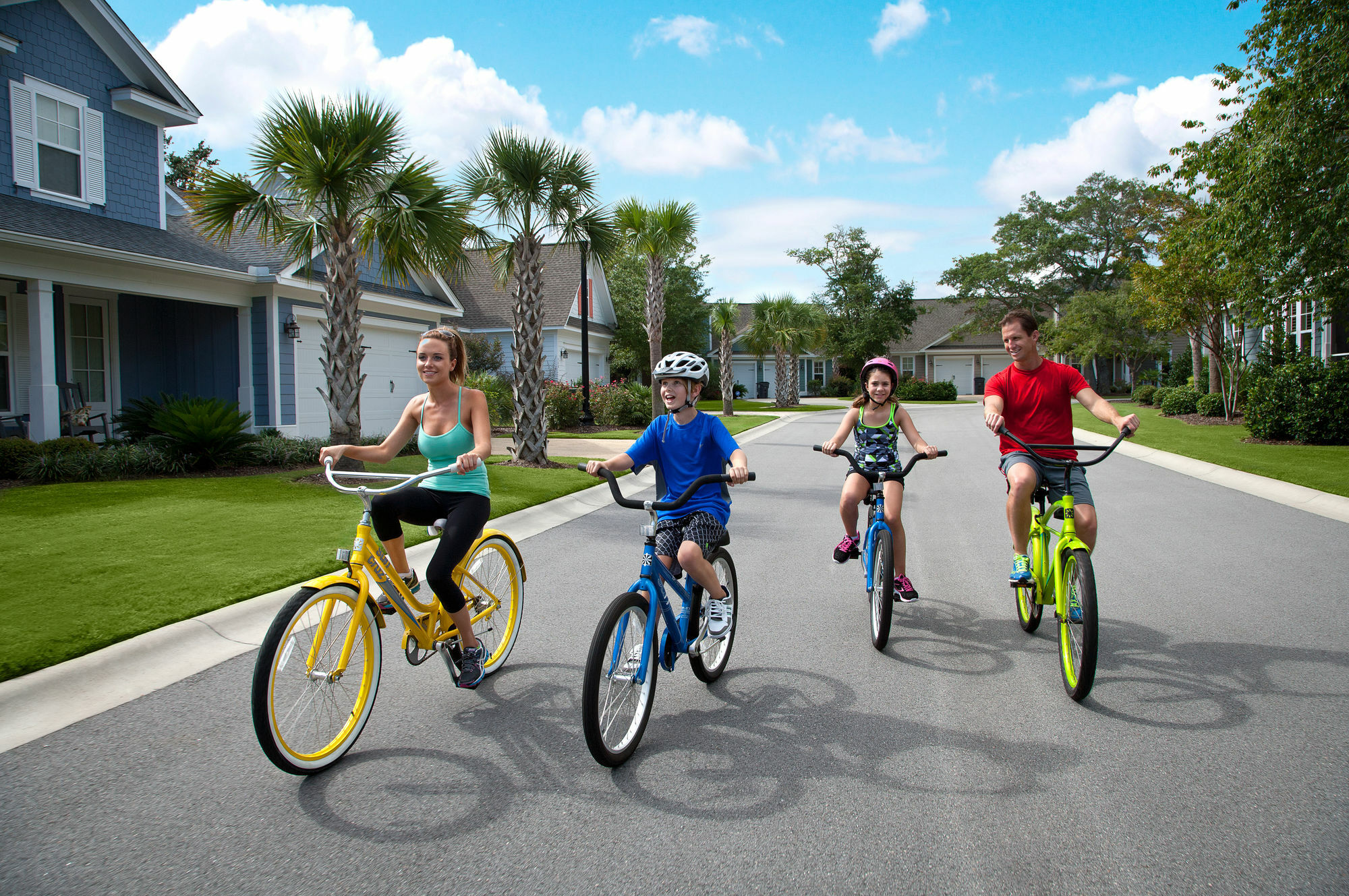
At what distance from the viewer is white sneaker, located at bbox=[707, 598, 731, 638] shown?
13.6 feet

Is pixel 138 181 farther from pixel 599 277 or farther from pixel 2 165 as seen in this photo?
pixel 599 277

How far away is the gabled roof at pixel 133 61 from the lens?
48.0 ft

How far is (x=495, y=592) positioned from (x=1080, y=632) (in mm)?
3166

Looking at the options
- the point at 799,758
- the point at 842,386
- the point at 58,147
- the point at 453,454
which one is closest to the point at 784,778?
the point at 799,758

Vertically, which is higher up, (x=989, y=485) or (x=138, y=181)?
(x=138, y=181)

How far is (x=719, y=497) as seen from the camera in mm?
4234

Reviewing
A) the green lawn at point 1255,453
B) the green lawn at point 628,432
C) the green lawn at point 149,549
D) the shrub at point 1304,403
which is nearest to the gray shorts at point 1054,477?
the green lawn at point 149,549

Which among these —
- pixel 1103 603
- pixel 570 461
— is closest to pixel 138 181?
pixel 570 461

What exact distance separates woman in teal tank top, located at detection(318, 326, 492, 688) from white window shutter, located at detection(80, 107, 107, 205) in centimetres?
1416

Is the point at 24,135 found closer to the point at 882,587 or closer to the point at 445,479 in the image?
the point at 445,479

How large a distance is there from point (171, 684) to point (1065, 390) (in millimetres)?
5429

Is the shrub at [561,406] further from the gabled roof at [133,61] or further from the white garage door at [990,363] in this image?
the white garage door at [990,363]

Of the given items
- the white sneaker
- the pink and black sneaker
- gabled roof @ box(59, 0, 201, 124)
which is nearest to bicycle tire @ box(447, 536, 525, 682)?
the white sneaker

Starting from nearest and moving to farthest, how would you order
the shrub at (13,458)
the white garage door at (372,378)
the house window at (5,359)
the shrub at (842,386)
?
1. the shrub at (13,458)
2. the house window at (5,359)
3. the white garage door at (372,378)
4. the shrub at (842,386)
